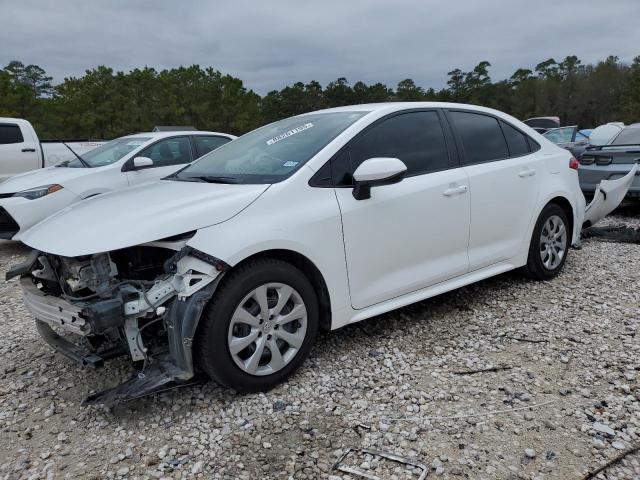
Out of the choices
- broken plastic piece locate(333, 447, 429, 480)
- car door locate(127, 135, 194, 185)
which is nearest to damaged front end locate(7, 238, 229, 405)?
broken plastic piece locate(333, 447, 429, 480)

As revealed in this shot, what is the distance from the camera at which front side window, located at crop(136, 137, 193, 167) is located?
7.12 metres

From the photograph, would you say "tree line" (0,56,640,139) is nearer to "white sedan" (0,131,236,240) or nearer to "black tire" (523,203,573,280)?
"white sedan" (0,131,236,240)

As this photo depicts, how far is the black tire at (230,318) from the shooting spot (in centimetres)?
264

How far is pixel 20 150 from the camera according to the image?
9.09 m

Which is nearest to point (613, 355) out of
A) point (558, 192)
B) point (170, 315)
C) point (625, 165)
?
point (558, 192)

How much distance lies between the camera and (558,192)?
181 inches

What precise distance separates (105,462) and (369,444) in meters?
1.28

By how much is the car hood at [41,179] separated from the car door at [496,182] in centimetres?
497

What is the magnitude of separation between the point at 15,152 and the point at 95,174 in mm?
3645

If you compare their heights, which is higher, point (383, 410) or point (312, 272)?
point (312, 272)

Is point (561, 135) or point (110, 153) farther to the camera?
point (561, 135)

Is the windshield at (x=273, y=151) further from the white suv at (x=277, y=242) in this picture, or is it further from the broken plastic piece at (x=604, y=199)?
the broken plastic piece at (x=604, y=199)

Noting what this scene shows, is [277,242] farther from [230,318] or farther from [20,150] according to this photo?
[20,150]

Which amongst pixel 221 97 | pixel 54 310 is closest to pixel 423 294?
pixel 54 310
